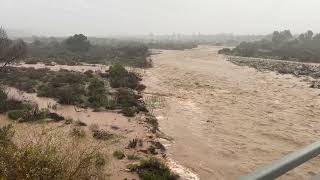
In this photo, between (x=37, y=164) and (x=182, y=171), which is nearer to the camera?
(x=37, y=164)

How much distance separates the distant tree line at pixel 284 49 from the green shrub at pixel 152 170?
41166 millimetres

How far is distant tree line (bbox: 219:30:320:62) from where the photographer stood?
52.4 metres

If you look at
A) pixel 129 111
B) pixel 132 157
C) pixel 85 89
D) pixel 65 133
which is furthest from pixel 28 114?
pixel 85 89

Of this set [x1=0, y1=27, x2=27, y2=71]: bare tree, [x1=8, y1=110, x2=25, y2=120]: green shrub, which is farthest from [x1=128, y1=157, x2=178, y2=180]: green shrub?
[x1=0, y1=27, x2=27, y2=71]: bare tree

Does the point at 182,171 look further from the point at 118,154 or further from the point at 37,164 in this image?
the point at 37,164

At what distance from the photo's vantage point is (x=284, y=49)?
212 ft

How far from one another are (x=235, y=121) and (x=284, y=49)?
5034cm

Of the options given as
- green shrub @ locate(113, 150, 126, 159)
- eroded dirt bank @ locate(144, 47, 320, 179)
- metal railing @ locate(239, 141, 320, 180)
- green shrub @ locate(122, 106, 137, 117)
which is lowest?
eroded dirt bank @ locate(144, 47, 320, 179)

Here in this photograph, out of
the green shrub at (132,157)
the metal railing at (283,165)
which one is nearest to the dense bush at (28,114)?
the green shrub at (132,157)

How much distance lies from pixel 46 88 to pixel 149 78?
10448 mm

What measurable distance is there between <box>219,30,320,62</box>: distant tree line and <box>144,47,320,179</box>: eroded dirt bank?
22464 mm

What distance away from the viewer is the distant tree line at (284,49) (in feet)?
172

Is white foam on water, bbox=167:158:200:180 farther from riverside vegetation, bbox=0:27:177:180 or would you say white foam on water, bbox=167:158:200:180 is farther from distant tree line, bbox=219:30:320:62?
distant tree line, bbox=219:30:320:62

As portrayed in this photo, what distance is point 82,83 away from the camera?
2541 cm
